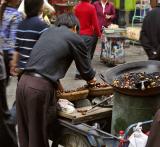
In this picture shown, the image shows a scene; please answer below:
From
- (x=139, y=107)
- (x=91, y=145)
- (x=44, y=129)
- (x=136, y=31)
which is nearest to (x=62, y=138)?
(x=44, y=129)

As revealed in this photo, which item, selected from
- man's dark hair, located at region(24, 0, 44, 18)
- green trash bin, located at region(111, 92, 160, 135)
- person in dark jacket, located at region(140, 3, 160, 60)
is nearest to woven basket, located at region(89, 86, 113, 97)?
green trash bin, located at region(111, 92, 160, 135)

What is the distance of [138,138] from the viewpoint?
407 cm

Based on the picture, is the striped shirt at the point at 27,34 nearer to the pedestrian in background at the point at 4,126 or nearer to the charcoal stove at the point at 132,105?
the pedestrian in background at the point at 4,126

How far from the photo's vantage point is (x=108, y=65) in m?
12.2

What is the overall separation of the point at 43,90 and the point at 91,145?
81 centimetres

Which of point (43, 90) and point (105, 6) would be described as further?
point (105, 6)

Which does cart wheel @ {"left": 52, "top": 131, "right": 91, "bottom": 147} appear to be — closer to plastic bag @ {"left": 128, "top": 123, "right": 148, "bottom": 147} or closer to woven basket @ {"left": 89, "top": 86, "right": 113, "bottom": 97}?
woven basket @ {"left": 89, "top": 86, "right": 113, "bottom": 97}

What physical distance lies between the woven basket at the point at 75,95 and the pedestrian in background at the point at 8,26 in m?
1.26

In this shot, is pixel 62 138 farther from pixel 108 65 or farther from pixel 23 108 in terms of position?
pixel 108 65

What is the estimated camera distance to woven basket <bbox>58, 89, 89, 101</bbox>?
551 centimetres

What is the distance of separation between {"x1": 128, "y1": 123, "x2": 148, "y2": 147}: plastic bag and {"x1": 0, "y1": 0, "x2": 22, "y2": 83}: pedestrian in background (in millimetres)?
2750

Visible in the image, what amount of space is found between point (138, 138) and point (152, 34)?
3212 millimetres

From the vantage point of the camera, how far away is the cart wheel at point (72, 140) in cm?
496

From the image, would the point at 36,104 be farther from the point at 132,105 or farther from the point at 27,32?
the point at 27,32
